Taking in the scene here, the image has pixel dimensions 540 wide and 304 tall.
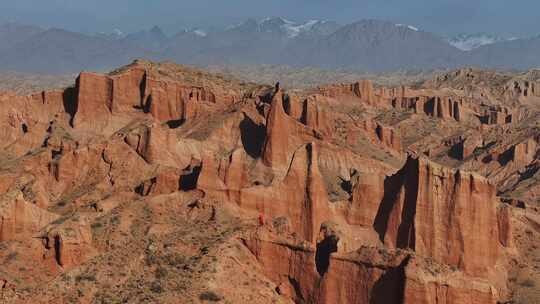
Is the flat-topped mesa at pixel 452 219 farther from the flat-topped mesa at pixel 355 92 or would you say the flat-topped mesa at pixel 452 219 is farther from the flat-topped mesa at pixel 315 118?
the flat-topped mesa at pixel 355 92

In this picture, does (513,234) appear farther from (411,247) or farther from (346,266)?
(346,266)

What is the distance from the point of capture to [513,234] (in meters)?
59.8

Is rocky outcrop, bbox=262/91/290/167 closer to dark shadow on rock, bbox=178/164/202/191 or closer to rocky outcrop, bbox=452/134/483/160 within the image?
dark shadow on rock, bbox=178/164/202/191

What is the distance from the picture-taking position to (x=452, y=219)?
55219 millimetres

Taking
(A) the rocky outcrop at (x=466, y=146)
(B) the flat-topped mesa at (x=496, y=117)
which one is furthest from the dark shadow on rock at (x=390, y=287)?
(B) the flat-topped mesa at (x=496, y=117)

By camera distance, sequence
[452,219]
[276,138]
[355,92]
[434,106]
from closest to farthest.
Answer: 1. [452,219]
2. [276,138]
3. [355,92]
4. [434,106]

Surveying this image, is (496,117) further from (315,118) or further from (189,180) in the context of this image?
(189,180)

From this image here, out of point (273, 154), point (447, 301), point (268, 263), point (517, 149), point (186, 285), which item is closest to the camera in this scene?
point (447, 301)

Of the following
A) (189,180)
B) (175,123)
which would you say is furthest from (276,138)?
(189,180)

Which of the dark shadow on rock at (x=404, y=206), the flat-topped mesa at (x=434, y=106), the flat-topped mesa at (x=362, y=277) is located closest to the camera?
the flat-topped mesa at (x=362, y=277)

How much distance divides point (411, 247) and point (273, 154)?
28067 millimetres

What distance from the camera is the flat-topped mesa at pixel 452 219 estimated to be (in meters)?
55.0

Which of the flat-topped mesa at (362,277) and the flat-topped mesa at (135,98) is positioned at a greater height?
the flat-topped mesa at (135,98)

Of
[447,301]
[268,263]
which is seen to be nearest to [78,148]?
[268,263]
